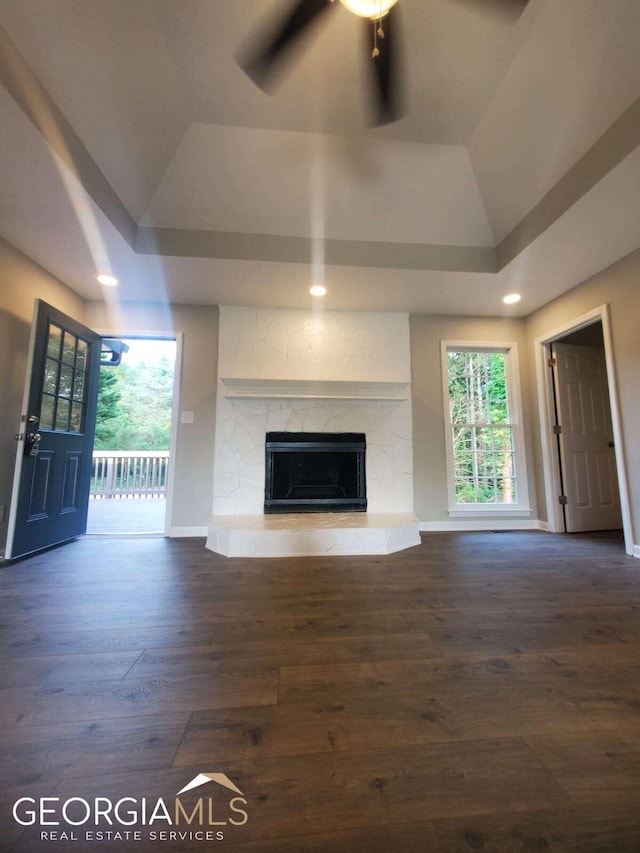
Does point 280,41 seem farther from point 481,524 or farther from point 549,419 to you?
point 481,524

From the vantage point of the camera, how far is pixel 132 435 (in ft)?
31.9

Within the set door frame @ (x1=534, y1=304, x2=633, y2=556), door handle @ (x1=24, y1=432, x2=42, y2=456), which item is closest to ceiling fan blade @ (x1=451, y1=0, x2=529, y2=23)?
door frame @ (x1=534, y1=304, x2=633, y2=556)

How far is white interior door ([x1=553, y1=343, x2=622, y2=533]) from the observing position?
3.68 metres

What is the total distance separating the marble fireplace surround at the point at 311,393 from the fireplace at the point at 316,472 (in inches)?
3.4

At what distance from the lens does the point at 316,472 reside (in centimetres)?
384

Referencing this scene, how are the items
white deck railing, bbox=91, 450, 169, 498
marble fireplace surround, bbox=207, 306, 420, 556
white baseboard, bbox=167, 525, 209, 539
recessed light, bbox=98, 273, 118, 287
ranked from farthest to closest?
white deck railing, bbox=91, 450, 169, 498, marble fireplace surround, bbox=207, 306, 420, 556, white baseboard, bbox=167, 525, 209, 539, recessed light, bbox=98, 273, 118, 287

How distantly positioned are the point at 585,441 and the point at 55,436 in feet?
17.6

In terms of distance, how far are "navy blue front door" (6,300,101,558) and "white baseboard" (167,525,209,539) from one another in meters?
0.84

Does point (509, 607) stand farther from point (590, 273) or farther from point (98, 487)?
point (98, 487)

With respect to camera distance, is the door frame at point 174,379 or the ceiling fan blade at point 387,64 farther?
the door frame at point 174,379

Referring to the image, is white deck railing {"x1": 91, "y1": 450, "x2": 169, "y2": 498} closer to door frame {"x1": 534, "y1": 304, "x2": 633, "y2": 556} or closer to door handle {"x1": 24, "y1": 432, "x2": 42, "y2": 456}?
door handle {"x1": 24, "y1": 432, "x2": 42, "y2": 456}

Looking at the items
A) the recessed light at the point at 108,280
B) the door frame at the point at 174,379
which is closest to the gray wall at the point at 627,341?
the door frame at the point at 174,379

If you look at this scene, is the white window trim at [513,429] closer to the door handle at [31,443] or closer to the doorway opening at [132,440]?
the doorway opening at [132,440]

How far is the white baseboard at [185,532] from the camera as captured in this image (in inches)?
135
